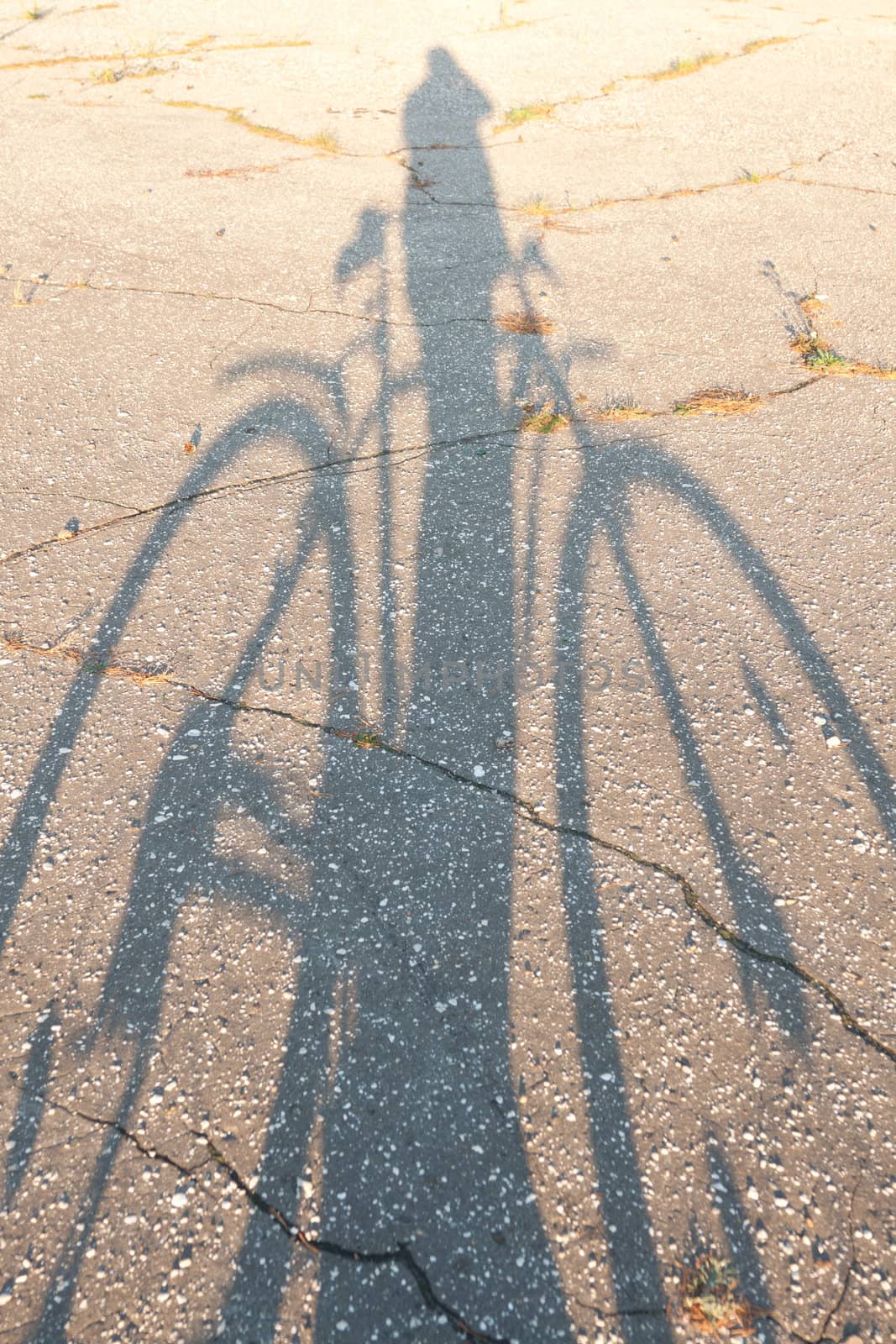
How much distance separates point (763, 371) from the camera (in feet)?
15.8

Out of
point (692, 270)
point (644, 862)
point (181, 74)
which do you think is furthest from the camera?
point (181, 74)

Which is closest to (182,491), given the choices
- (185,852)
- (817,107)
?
(185,852)

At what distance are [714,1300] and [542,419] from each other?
11.9 ft

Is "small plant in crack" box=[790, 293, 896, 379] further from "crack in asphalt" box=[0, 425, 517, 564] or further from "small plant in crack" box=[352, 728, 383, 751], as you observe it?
"small plant in crack" box=[352, 728, 383, 751]

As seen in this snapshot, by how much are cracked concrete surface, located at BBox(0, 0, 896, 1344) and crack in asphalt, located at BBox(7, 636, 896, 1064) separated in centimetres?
1

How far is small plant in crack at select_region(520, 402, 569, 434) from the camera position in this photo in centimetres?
438

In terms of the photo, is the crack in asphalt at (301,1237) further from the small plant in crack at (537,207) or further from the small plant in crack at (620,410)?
the small plant in crack at (537,207)

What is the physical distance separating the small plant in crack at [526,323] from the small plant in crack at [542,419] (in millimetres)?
873

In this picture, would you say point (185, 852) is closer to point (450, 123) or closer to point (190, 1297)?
point (190, 1297)

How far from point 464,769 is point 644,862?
1.98 feet

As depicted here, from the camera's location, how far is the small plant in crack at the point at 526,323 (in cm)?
523

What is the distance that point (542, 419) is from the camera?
14.5 feet

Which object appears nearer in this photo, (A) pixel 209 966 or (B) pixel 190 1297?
(B) pixel 190 1297

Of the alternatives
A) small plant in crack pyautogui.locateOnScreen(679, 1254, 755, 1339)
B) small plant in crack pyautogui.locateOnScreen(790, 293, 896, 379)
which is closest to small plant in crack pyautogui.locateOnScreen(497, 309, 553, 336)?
small plant in crack pyautogui.locateOnScreen(790, 293, 896, 379)
